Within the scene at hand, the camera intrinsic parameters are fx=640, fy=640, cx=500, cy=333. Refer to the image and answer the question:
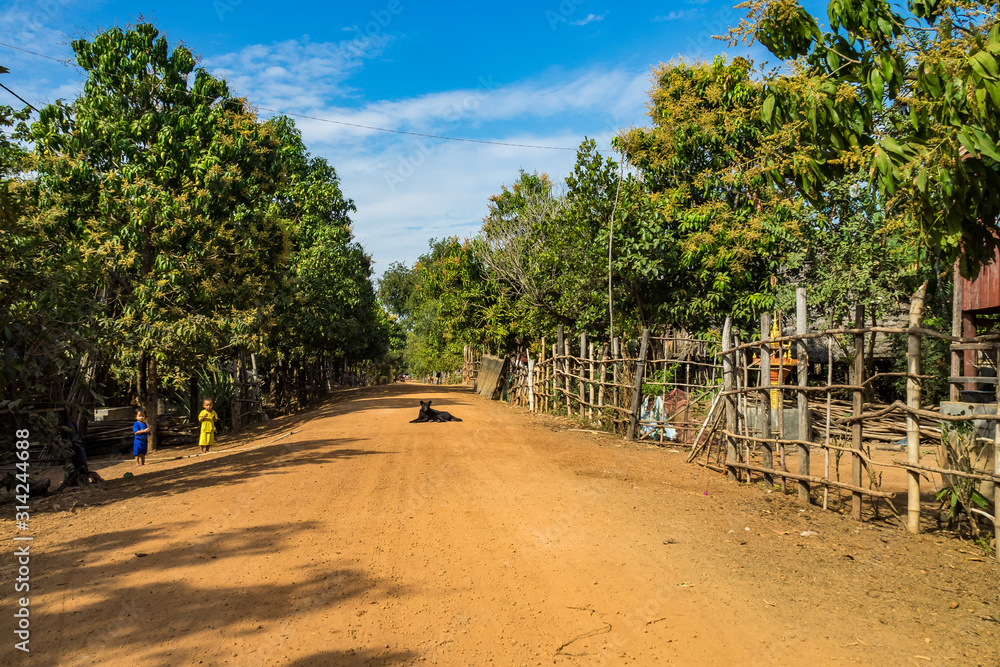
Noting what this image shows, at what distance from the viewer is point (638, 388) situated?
1129cm

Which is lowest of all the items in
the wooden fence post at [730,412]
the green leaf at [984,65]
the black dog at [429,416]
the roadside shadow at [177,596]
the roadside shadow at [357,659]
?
the roadside shadow at [357,659]

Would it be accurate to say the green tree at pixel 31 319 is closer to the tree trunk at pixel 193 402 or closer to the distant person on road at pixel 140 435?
the distant person on road at pixel 140 435

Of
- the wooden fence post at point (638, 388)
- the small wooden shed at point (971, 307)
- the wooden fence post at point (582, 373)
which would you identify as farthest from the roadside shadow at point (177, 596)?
the wooden fence post at point (582, 373)

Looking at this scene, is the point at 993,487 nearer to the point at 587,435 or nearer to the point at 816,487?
the point at 816,487

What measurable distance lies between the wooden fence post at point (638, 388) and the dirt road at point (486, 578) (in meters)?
3.37

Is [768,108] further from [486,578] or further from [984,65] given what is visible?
[486,578]

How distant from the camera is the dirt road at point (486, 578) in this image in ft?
12.4

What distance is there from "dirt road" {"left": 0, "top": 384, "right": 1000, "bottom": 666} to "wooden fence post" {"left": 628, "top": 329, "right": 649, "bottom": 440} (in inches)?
133

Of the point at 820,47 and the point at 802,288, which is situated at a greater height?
the point at 820,47

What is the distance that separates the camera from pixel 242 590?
4535 mm

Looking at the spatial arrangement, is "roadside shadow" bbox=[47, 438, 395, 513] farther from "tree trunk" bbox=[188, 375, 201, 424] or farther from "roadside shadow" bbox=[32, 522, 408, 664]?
"tree trunk" bbox=[188, 375, 201, 424]

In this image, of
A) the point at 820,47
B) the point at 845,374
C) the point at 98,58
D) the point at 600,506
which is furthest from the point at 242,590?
the point at 845,374

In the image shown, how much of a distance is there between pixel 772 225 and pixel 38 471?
41.7ft

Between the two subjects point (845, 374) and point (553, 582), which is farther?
point (845, 374)
